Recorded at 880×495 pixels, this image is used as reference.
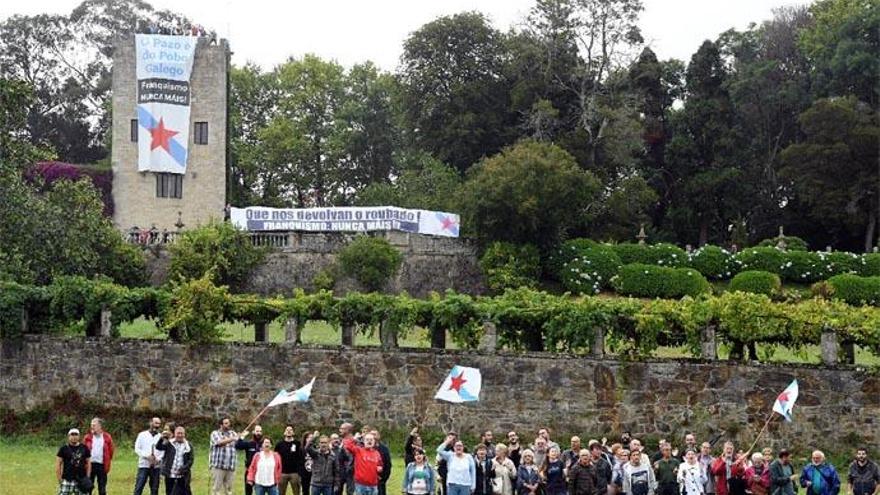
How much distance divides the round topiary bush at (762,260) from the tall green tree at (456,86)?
12.8 meters

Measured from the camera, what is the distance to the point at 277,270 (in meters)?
45.0

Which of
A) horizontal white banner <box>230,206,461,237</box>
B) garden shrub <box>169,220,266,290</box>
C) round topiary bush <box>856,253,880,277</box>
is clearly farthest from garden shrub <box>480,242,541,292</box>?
round topiary bush <box>856,253,880,277</box>

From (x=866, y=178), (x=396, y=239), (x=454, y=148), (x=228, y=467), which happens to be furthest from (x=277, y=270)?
(x=228, y=467)

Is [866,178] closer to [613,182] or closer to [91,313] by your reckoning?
[613,182]

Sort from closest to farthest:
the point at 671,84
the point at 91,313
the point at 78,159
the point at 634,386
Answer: the point at 634,386 → the point at 91,313 → the point at 671,84 → the point at 78,159

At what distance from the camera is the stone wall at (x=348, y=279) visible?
44875 mm

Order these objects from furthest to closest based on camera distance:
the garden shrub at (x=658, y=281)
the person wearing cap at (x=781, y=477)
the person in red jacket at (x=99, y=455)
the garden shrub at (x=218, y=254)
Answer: the garden shrub at (x=658, y=281) < the garden shrub at (x=218, y=254) < the person in red jacket at (x=99, y=455) < the person wearing cap at (x=781, y=477)

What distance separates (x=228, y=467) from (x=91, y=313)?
1039 centimetres

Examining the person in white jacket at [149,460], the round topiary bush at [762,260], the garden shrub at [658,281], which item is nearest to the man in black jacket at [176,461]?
the person in white jacket at [149,460]

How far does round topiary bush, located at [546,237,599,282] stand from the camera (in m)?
46.0

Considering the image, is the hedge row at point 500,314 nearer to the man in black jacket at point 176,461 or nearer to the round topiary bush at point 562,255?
the man in black jacket at point 176,461

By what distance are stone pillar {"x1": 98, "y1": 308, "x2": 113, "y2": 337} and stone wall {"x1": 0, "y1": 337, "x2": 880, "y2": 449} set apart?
237mm

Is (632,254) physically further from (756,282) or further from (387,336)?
(387,336)

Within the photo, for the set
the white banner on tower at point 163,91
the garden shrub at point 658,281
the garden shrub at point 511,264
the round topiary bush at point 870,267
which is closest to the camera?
the garden shrub at point 658,281
